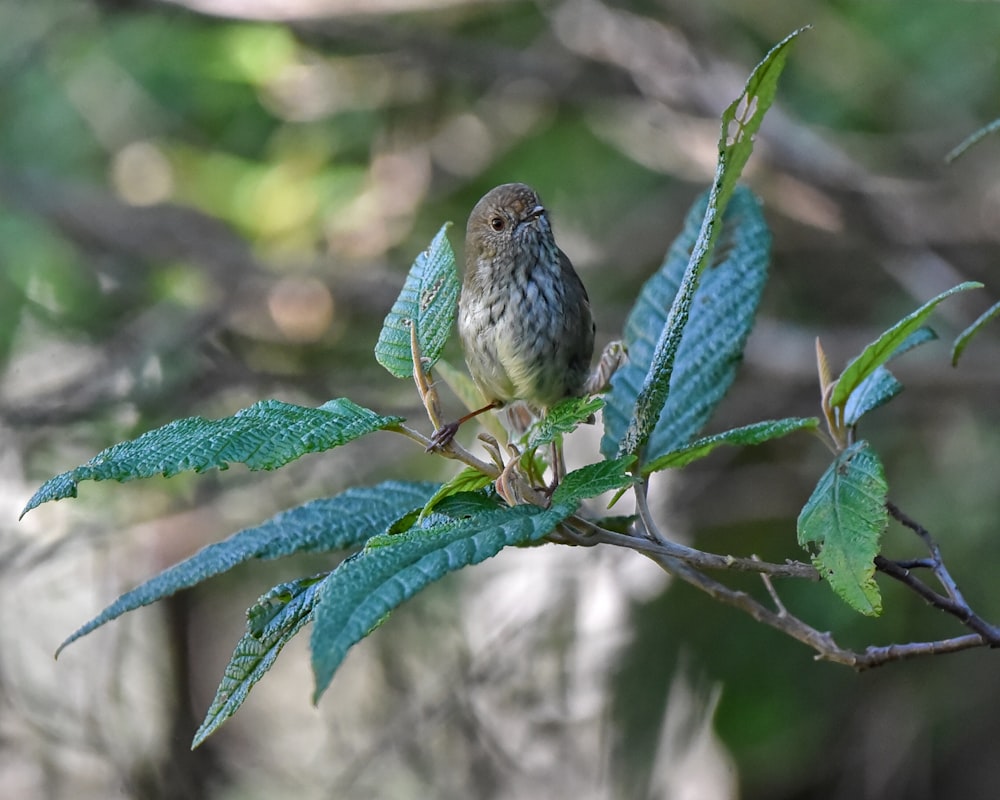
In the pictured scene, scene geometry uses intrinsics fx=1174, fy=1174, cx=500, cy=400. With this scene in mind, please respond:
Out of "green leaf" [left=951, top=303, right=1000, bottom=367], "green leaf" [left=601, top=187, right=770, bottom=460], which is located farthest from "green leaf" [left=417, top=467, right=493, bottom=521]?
"green leaf" [left=951, top=303, right=1000, bottom=367]

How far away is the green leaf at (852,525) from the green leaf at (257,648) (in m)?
0.63

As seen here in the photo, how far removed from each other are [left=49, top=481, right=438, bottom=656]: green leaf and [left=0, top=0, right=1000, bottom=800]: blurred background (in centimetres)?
264

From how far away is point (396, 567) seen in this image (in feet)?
4.09

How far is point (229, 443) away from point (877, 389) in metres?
0.93

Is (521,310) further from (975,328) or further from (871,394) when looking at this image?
(975,328)

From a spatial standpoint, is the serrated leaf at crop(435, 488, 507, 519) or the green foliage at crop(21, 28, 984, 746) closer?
the green foliage at crop(21, 28, 984, 746)

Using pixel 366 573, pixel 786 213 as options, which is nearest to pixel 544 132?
pixel 786 213

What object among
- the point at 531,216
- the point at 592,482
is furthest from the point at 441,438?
the point at 531,216

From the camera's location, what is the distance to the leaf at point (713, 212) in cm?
148

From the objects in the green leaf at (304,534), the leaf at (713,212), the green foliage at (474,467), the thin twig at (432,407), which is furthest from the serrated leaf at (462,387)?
the leaf at (713,212)

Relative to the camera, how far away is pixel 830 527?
4.77 feet

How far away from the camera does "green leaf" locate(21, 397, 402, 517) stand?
1318mm

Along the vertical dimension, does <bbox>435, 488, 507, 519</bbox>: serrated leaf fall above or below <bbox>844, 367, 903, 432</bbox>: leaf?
below

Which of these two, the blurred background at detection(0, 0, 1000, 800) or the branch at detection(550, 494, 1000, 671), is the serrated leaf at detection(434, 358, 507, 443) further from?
the blurred background at detection(0, 0, 1000, 800)
